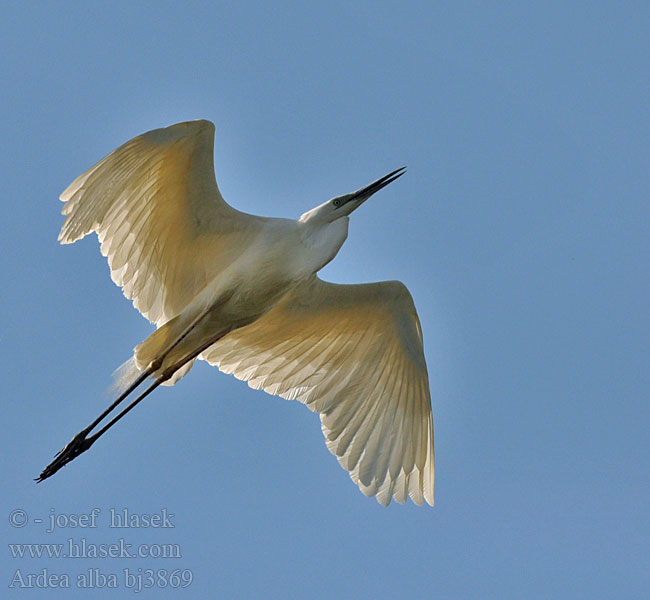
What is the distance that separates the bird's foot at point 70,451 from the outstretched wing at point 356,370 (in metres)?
1.70

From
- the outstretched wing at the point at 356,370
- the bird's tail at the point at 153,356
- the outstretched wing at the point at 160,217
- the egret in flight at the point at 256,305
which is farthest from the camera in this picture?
the outstretched wing at the point at 356,370

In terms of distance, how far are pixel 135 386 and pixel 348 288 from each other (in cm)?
264

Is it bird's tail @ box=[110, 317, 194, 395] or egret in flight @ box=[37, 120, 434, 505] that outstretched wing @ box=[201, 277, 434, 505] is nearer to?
egret in flight @ box=[37, 120, 434, 505]

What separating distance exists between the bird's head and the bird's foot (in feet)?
11.5

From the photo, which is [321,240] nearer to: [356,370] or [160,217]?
[160,217]

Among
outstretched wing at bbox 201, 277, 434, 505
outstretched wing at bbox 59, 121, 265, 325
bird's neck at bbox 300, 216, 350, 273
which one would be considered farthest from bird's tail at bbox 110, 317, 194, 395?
bird's neck at bbox 300, 216, 350, 273

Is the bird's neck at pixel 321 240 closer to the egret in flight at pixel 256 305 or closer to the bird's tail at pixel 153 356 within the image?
the egret in flight at pixel 256 305

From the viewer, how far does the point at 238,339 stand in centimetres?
1424

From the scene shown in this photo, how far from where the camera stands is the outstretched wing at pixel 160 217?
12750 mm

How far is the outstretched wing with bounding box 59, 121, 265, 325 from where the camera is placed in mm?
12750

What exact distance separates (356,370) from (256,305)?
68.6 inches

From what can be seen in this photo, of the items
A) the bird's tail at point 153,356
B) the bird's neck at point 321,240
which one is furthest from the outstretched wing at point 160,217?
the bird's neck at point 321,240

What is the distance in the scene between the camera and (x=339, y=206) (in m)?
13.2

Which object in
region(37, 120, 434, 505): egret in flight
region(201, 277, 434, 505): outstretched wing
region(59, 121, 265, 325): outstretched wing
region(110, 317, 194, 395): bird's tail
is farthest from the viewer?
region(201, 277, 434, 505): outstretched wing
